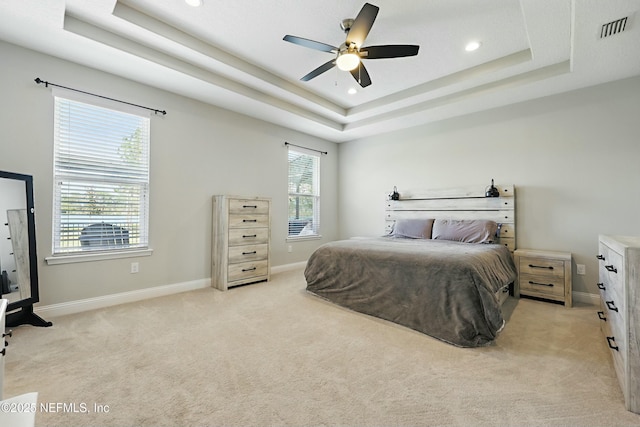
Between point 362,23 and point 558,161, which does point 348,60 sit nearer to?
point 362,23

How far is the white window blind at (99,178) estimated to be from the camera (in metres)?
2.78

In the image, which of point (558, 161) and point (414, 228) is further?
point (414, 228)

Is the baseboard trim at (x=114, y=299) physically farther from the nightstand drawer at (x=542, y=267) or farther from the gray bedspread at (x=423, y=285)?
the nightstand drawer at (x=542, y=267)

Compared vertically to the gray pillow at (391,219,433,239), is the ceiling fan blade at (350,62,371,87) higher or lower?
higher

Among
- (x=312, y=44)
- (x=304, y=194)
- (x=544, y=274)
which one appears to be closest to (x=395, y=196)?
(x=304, y=194)

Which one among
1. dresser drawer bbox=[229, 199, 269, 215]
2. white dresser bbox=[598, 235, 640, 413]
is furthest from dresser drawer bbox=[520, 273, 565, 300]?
dresser drawer bbox=[229, 199, 269, 215]

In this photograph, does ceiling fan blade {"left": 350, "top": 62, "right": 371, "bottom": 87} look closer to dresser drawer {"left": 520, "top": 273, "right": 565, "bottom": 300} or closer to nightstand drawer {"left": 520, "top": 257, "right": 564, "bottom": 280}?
nightstand drawer {"left": 520, "top": 257, "right": 564, "bottom": 280}

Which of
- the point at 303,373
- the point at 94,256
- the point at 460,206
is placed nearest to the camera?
the point at 303,373

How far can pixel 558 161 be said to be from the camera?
344cm

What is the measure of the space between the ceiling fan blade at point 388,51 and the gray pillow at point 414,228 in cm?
248

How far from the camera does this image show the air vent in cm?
214

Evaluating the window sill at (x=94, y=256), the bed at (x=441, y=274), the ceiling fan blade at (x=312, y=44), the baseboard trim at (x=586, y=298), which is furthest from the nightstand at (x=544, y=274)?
the window sill at (x=94, y=256)

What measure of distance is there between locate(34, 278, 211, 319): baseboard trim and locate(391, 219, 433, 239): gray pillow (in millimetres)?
2863

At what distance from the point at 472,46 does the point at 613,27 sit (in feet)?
3.32
